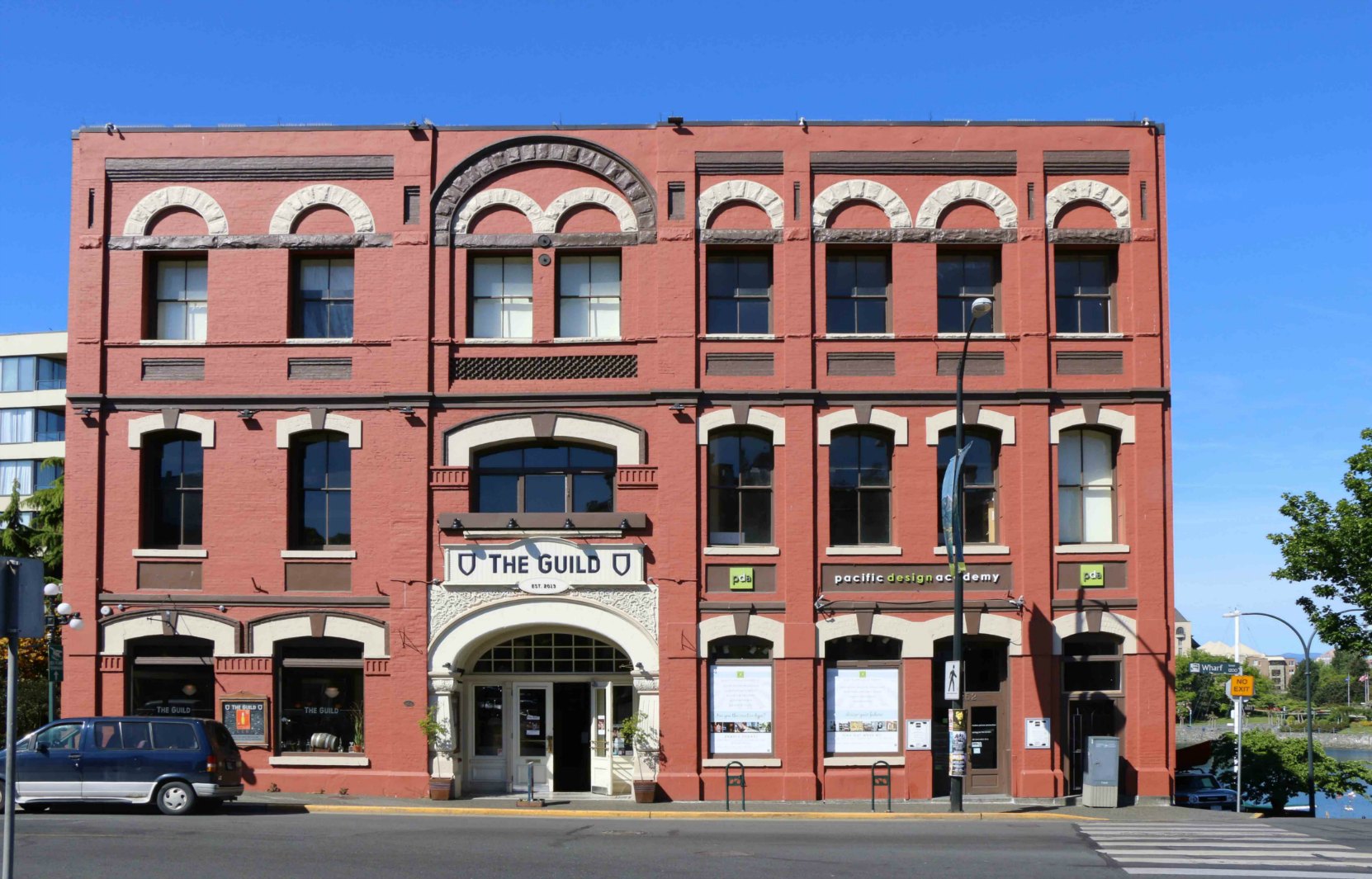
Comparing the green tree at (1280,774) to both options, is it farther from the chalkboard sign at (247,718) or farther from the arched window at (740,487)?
the chalkboard sign at (247,718)

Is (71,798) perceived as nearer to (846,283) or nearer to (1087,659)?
(846,283)

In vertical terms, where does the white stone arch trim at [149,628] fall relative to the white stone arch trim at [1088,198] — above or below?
below

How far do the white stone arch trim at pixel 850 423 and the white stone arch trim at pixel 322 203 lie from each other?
9255 mm

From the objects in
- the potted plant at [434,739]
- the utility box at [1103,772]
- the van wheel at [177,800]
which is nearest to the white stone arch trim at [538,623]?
the potted plant at [434,739]

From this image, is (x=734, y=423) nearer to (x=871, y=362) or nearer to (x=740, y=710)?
(x=871, y=362)

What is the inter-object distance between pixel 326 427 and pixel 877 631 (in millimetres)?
10823

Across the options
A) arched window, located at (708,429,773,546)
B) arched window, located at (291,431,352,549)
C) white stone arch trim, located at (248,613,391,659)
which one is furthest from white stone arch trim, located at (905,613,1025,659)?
arched window, located at (291,431,352,549)

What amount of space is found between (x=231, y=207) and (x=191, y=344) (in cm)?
273

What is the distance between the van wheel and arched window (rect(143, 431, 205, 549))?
5908mm

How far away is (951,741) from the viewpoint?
73.6 ft

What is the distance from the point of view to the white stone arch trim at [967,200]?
987 inches

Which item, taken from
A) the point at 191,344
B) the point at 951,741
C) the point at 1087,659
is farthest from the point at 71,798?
the point at 1087,659

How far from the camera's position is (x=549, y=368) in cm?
2477

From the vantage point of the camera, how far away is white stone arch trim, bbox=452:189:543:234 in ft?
82.2
